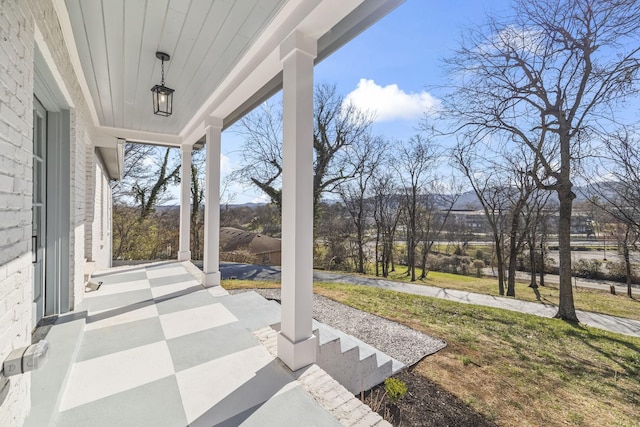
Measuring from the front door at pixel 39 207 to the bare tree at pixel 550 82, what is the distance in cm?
883

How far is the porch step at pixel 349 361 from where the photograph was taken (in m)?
2.84

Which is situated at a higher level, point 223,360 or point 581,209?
point 581,209

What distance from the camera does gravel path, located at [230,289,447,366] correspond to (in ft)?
14.4

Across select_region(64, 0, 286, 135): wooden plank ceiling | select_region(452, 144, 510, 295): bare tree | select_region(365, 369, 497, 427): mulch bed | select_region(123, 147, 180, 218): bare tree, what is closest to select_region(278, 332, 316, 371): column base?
select_region(365, 369, 497, 427): mulch bed

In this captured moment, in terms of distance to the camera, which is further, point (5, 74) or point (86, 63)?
point (86, 63)

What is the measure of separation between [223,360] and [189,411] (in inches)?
22.8

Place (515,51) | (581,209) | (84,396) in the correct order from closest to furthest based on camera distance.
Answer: (84,396) < (515,51) < (581,209)

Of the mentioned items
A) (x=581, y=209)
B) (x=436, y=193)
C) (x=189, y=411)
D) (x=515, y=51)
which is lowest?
(x=189, y=411)

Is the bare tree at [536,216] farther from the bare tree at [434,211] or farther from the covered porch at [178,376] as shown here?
the covered porch at [178,376]

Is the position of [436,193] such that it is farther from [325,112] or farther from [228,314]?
[228,314]

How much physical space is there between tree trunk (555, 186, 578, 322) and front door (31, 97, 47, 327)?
34.4ft

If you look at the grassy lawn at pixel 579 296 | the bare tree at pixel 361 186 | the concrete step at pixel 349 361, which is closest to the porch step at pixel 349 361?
the concrete step at pixel 349 361

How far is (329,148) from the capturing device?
46.6 ft

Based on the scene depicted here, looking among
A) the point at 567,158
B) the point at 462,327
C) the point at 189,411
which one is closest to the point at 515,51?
the point at 567,158
